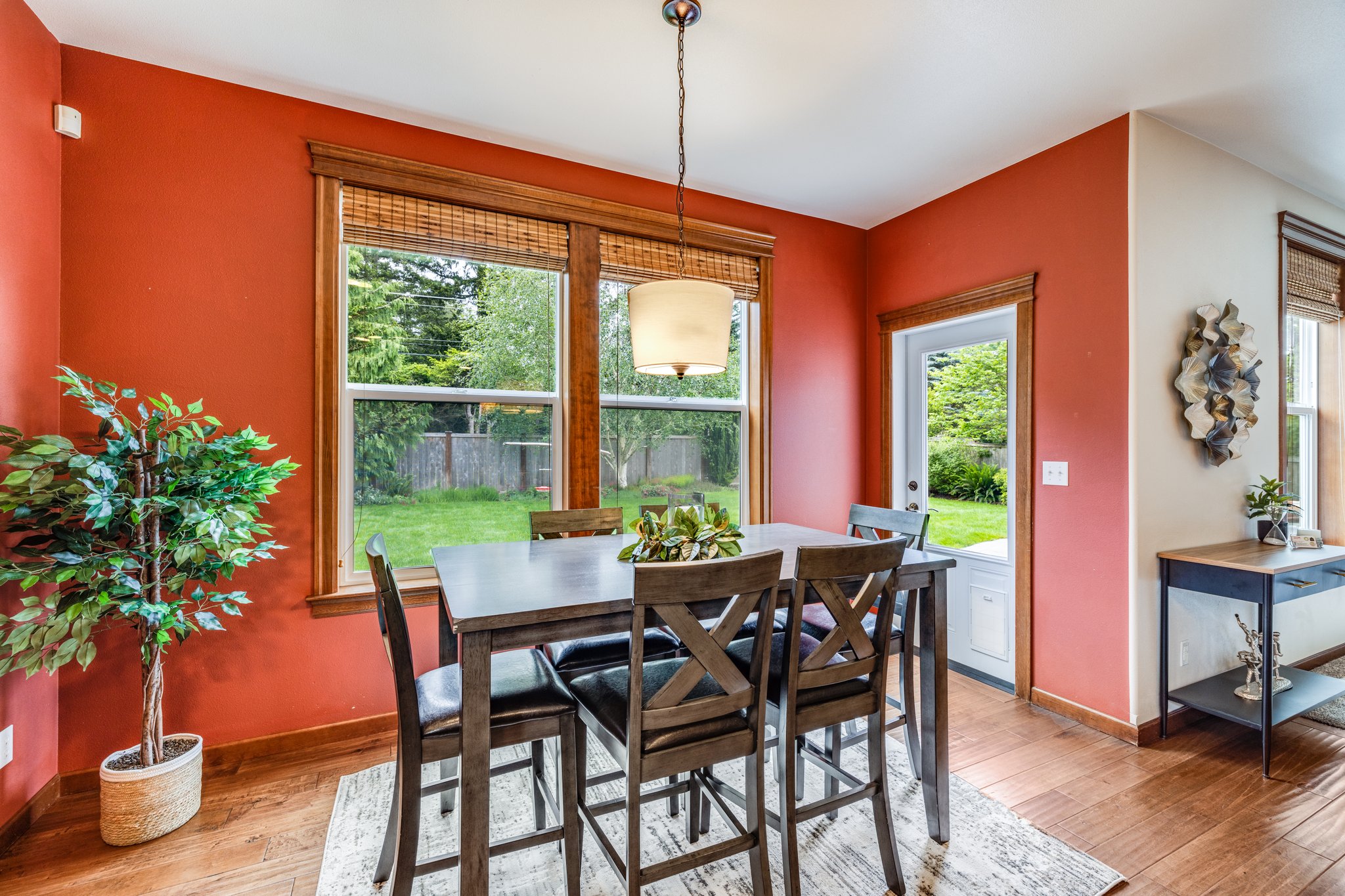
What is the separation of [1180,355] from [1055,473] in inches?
29.1

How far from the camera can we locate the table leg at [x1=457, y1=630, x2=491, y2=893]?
143 cm

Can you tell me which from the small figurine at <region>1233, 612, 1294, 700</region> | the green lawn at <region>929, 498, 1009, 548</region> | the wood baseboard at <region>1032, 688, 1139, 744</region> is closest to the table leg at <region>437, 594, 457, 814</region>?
the green lawn at <region>929, 498, 1009, 548</region>

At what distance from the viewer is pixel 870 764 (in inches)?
70.6

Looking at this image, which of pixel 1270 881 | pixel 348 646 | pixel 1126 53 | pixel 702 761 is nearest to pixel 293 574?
pixel 348 646

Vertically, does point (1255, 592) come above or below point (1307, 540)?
below

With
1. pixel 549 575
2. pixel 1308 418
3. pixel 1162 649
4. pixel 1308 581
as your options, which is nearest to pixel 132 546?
pixel 549 575

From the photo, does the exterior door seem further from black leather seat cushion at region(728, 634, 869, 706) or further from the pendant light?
the pendant light

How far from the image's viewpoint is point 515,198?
9.61 feet

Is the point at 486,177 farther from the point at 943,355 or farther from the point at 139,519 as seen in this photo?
the point at 943,355

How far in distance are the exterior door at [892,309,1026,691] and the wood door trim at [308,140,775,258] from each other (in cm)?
127

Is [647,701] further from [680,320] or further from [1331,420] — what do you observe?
[1331,420]

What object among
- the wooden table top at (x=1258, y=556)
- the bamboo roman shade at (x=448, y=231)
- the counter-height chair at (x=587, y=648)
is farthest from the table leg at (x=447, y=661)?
the wooden table top at (x=1258, y=556)

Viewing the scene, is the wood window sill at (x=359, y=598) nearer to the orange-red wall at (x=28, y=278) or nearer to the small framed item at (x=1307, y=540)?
the orange-red wall at (x=28, y=278)

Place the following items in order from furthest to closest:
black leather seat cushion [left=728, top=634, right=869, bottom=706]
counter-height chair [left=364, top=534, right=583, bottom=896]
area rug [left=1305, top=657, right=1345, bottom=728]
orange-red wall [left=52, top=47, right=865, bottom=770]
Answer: area rug [left=1305, top=657, right=1345, bottom=728]
orange-red wall [left=52, top=47, right=865, bottom=770]
black leather seat cushion [left=728, top=634, right=869, bottom=706]
counter-height chair [left=364, top=534, right=583, bottom=896]
